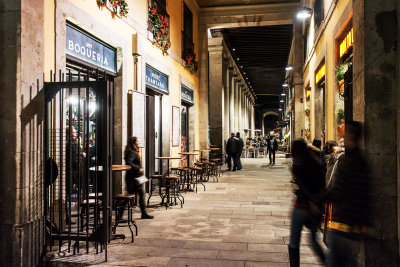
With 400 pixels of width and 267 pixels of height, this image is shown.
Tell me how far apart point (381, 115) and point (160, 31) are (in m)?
7.63

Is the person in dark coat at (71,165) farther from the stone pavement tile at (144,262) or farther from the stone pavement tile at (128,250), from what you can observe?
the stone pavement tile at (144,262)

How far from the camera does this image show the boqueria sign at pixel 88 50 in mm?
6090

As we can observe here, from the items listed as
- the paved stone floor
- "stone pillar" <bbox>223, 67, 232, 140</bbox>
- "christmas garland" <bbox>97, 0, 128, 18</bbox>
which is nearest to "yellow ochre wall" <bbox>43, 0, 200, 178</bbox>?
"christmas garland" <bbox>97, 0, 128, 18</bbox>

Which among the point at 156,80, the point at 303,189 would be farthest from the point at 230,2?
the point at 303,189

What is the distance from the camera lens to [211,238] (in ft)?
17.7

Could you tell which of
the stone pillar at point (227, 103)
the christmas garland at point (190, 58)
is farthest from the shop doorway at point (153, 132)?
the stone pillar at point (227, 103)

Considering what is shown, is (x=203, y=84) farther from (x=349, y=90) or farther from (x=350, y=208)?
(x=350, y=208)

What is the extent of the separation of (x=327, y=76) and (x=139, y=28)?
5339mm

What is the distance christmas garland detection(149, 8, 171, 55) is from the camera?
10.0 metres

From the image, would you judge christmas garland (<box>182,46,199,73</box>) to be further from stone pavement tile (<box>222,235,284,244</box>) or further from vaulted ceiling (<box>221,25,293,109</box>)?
stone pavement tile (<box>222,235,284,244</box>)

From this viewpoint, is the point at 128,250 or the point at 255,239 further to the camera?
the point at 255,239

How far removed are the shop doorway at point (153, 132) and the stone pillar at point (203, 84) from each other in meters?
4.70

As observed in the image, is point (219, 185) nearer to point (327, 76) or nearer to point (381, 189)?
point (327, 76)

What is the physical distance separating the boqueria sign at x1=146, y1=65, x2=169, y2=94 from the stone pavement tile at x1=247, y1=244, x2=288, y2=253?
5751 mm
